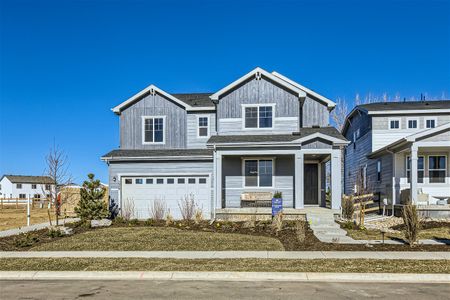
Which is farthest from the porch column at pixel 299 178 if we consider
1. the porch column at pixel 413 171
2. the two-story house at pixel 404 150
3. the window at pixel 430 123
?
the window at pixel 430 123

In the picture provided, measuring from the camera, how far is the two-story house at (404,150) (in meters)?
19.7

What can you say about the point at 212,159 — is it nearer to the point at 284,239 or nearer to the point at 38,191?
the point at 284,239

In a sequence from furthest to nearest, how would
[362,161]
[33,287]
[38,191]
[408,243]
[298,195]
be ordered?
[38,191] < [362,161] < [298,195] < [408,243] < [33,287]

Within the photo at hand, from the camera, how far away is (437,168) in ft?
73.1

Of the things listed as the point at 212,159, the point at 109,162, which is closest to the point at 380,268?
the point at 212,159

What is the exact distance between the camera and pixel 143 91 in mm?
Answer: 22859

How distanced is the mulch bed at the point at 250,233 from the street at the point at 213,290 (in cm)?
408

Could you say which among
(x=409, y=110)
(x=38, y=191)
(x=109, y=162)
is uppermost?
(x=409, y=110)

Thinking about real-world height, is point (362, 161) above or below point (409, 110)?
below

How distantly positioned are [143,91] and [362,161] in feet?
51.8

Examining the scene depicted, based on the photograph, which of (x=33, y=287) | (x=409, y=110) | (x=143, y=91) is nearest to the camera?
(x=33, y=287)

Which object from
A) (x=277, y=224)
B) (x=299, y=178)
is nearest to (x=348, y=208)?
(x=299, y=178)

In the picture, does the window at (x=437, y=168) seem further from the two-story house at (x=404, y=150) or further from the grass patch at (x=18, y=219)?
the grass patch at (x=18, y=219)

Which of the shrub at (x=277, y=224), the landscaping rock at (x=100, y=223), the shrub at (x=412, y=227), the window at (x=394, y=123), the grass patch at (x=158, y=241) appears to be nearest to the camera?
the shrub at (x=412, y=227)
